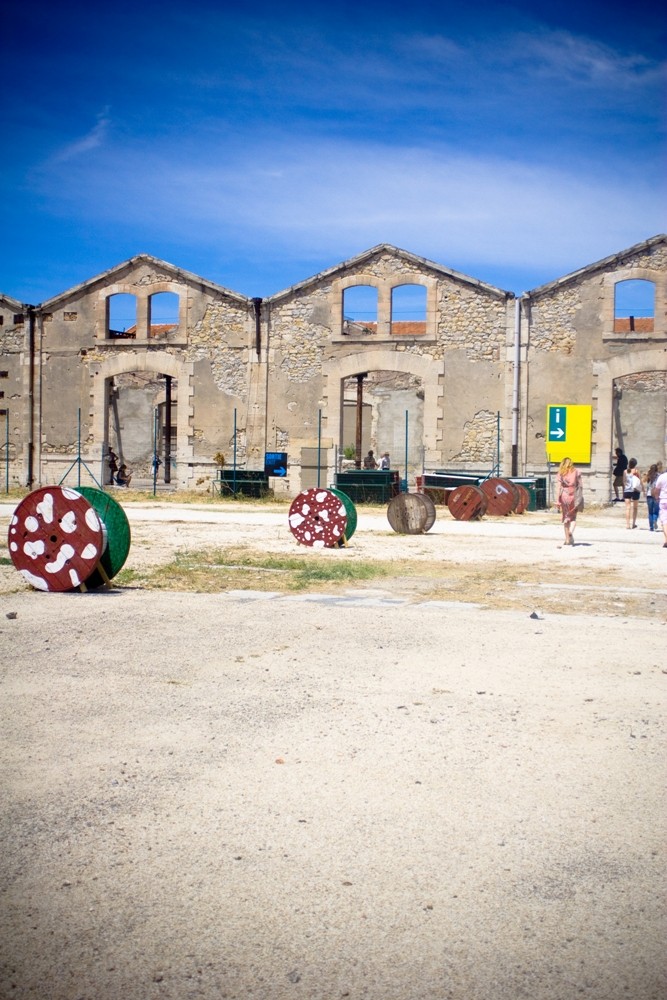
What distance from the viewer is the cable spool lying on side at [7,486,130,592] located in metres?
8.60

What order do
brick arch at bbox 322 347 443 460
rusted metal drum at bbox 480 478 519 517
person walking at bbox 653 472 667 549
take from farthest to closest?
brick arch at bbox 322 347 443 460, rusted metal drum at bbox 480 478 519 517, person walking at bbox 653 472 667 549

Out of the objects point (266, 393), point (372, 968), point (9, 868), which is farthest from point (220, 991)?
point (266, 393)

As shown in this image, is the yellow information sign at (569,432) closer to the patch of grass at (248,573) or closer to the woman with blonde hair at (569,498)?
the woman with blonde hair at (569,498)

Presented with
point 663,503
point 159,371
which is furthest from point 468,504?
point 159,371

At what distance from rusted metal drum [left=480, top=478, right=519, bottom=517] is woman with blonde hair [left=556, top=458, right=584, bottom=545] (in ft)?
24.4

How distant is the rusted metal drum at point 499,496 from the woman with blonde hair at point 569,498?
7428mm

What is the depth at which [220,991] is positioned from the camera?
250 centimetres

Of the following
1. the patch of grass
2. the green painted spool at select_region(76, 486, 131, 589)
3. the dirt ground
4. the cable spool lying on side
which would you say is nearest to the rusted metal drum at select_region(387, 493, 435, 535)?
the patch of grass

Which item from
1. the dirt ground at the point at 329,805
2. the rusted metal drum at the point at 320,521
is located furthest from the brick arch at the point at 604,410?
the dirt ground at the point at 329,805

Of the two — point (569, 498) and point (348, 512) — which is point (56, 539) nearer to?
point (348, 512)

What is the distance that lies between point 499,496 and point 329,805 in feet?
66.6

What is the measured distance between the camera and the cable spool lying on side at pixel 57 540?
8602 mm

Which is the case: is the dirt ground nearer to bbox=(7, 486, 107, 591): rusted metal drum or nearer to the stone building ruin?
bbox=(7, 486, 107, 591): rusted metal drum

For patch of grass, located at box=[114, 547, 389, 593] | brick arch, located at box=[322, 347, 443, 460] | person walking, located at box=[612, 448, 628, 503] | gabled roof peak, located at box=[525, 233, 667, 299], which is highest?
gabled roof peak, located at box=[525, 233, 667, 299]
